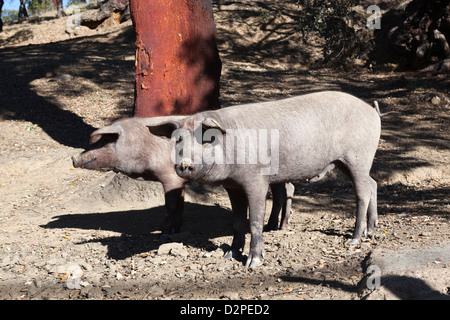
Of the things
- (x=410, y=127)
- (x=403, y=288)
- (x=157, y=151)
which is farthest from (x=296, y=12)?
(x=403, y=288)

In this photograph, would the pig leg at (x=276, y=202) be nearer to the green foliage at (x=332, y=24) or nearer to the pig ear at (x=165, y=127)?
the pig ear at (x=165, y=127)

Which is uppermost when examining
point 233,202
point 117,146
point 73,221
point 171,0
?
point 171,0

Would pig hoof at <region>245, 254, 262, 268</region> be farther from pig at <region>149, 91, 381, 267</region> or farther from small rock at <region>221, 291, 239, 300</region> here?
small rock at <region>221, 291, 239, 300</region>

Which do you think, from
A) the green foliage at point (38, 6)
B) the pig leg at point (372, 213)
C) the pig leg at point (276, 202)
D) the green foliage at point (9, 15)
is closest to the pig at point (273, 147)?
the pig leg at point (372, 213)

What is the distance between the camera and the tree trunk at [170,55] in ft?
22.5

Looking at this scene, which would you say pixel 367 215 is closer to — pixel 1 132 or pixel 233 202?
pixel 233 202

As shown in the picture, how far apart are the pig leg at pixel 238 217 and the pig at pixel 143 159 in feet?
3.22

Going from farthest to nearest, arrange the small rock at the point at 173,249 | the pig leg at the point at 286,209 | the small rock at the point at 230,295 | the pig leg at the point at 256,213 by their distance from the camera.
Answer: the pig leg at the point at 286,209 < the small rock at the point at 173,249 < the pig leg at the point at 256,213 < the small rock at the point at 230,295

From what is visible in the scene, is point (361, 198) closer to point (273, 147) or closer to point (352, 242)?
point (352, 242)

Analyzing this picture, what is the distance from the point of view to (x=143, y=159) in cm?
578

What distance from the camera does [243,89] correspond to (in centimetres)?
1218

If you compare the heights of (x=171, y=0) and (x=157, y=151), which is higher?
(x=171, y=0)

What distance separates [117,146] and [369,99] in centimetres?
753

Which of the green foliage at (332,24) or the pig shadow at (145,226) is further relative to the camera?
the green foliage at (332,24)
